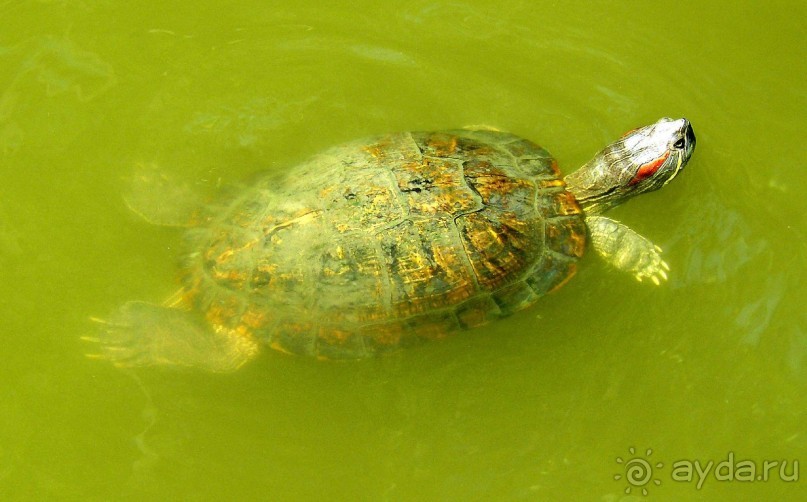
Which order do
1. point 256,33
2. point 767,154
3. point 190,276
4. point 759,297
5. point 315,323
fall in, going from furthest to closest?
point 256,33 < point 767,154 < point 759,297 < point 190,276 < point 315,323

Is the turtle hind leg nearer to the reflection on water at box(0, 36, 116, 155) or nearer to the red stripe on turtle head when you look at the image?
the reflection on water at box(0, 36, 116, 155)

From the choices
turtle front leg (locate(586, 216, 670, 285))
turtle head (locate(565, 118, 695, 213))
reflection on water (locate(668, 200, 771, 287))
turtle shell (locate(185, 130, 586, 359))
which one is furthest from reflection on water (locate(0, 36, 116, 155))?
reflection on water (locate(668, 200, 771, 287))

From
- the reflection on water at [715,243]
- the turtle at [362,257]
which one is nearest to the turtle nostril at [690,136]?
the reflection on water at [715,243]

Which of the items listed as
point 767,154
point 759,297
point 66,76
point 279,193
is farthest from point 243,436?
point 767,154

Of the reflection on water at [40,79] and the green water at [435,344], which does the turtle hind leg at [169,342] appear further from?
the reflection on water at [40,79]

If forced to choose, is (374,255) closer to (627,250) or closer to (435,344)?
(435,344)

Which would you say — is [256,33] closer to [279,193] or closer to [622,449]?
[279,193]
